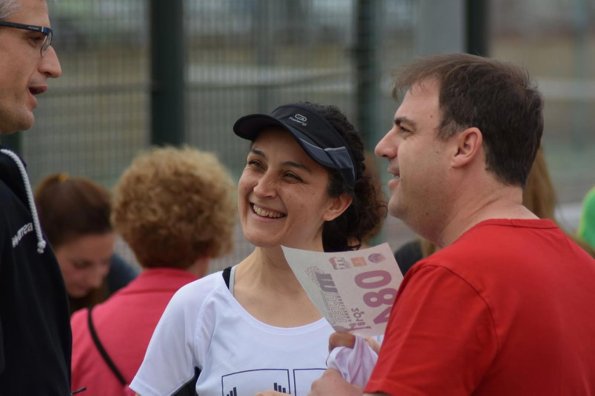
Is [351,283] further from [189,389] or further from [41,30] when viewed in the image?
[41,30]

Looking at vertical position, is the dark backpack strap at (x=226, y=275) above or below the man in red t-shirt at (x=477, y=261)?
below

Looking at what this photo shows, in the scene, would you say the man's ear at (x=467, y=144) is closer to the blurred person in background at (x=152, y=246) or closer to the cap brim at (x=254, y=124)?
the cap brim at (x=254, y=124)

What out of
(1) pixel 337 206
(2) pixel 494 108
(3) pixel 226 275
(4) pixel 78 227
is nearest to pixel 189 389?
(3) pixel 226 275

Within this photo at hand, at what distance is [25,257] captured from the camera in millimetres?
2721

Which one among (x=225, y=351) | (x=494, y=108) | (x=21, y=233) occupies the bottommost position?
(x=225, y=351)

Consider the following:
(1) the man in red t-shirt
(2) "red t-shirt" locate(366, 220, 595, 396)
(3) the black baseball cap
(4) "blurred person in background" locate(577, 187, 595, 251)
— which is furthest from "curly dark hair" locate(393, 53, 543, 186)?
(4) "blurred person in background" locate(577, 187, 595, 251)

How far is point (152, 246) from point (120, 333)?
36 centimetres

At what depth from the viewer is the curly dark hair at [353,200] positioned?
339 centimetres

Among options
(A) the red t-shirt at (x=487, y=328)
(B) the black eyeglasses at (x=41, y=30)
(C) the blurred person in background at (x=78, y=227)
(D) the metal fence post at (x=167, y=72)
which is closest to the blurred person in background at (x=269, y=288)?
(B) the black eyeglasses at (x=41, y=30)

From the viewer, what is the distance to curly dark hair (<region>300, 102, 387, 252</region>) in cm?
339

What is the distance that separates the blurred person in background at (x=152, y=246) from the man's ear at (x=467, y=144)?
160 cm

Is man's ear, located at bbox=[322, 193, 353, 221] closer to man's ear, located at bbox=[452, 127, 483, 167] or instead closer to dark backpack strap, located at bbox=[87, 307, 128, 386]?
man's ear, located at bbox=[452, 127, 483, 167]

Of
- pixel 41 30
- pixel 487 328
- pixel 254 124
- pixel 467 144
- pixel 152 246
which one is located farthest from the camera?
pixel 152 246

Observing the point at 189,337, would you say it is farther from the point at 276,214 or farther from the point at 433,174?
the point at 433,174
